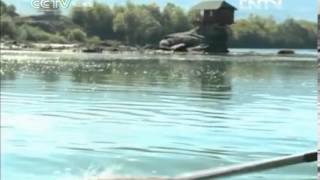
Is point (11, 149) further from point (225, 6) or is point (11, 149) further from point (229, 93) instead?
point (229, 93)

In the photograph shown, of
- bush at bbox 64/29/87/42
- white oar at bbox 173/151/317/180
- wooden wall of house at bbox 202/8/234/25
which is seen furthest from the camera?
bush at bbox 64/29/87/42

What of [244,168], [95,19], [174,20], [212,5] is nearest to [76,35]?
[95,19]

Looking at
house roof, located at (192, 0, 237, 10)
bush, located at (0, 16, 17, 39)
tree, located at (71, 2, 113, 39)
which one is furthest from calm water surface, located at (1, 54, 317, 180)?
house roof, located at (192, 0, 237, 10)

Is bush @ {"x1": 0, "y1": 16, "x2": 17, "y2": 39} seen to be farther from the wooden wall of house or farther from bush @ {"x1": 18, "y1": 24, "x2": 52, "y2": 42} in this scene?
the wooden wall of house

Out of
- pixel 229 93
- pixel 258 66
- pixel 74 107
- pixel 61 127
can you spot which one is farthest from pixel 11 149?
pixel 258 66

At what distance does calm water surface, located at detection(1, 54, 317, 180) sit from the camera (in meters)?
2.55

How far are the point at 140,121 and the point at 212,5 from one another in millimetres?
690

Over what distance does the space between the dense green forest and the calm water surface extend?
259mm

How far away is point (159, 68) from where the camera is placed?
383cm

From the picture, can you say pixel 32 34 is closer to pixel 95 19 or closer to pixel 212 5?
pixel 95 19

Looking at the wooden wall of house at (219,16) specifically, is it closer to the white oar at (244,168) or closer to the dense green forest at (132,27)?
the dense green forest at (132,27)

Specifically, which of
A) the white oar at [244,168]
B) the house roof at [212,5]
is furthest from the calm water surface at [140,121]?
the house roof at [212,5]

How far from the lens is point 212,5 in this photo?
2.76 meters

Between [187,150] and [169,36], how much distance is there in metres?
0.72
